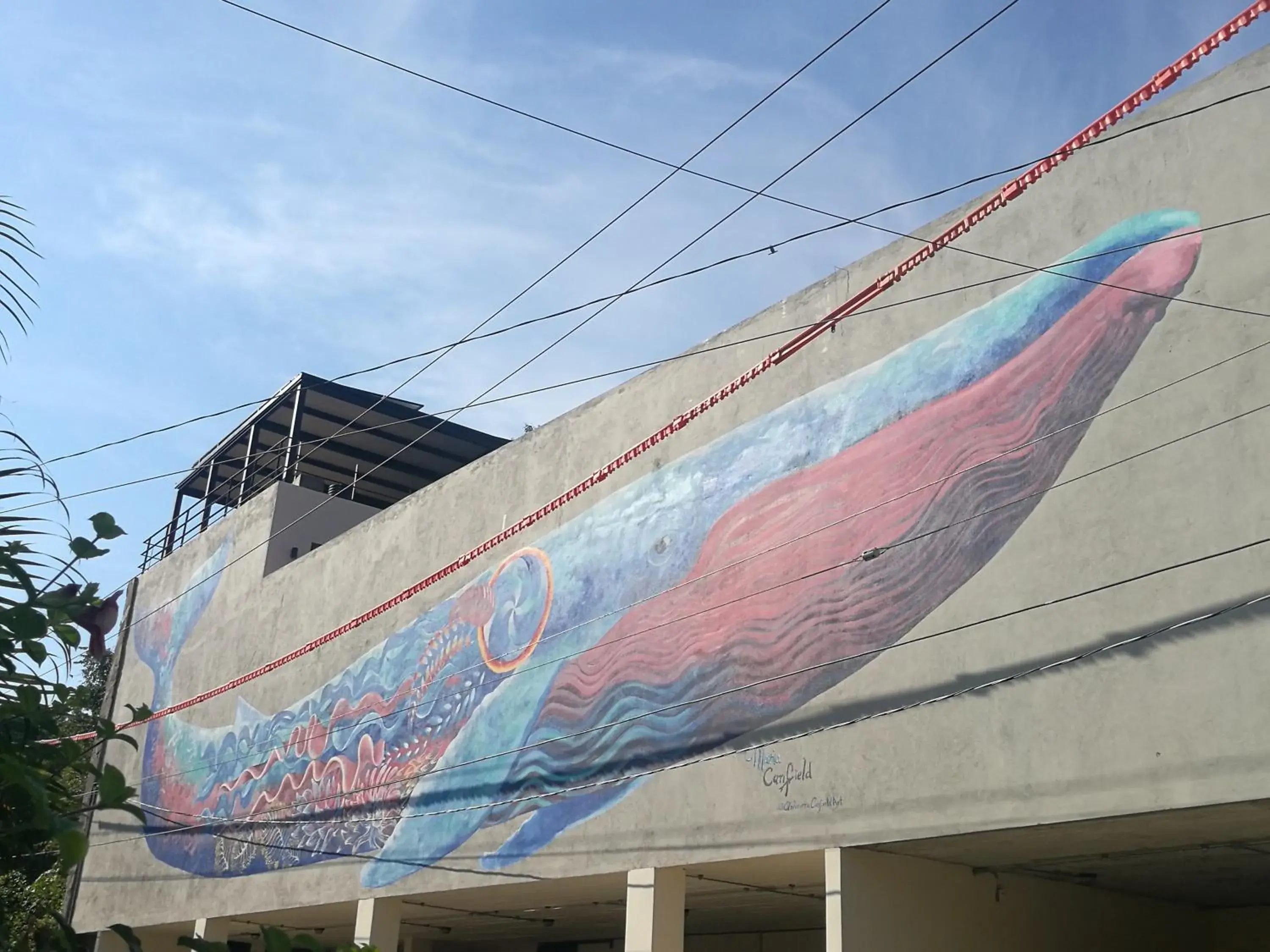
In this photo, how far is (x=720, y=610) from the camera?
1165 cm

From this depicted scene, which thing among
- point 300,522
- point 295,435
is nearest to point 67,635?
point 300,522

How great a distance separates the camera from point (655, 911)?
11.2 metres

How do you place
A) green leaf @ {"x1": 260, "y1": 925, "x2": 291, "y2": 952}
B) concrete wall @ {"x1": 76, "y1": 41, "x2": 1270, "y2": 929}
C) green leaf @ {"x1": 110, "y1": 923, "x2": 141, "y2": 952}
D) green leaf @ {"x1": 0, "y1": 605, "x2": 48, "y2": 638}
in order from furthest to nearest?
concrete wall @ {"x1": 76, "y1": 41, "x2": 1270, "y2": 929} < green leaf @ {"x1": 0, "y1": 605, "x2": 48, "y2": 638} < green leaf @ {"x1": 110, "y1": 923, "x2": 141, "y2": 952} < green leaf @ {"x1": 260, "y1": 925, "x2": 291, "y2": 952}

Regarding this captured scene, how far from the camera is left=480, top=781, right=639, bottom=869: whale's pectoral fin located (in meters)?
12.1

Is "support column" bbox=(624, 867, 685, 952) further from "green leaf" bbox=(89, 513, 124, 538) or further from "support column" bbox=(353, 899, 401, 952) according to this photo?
"green leaf" bbox=(89, 513, 124, 538)

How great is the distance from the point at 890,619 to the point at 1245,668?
2.76m

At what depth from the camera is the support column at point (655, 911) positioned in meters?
11.2

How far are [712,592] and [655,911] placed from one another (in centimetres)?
273

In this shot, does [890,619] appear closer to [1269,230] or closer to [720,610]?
[720,610]

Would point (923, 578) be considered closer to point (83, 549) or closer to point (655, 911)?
point (655, 911)

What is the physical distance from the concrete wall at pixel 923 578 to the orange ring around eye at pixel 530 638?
67 mm

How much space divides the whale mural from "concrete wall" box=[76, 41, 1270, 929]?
0.04 metres

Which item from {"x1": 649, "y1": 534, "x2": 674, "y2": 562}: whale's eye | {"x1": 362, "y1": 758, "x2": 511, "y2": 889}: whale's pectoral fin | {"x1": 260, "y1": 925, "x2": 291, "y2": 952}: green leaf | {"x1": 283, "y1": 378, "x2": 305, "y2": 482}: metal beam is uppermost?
{"x1": 283, "y1": 378, "x2": 305, "y2": 482}: metal beam
